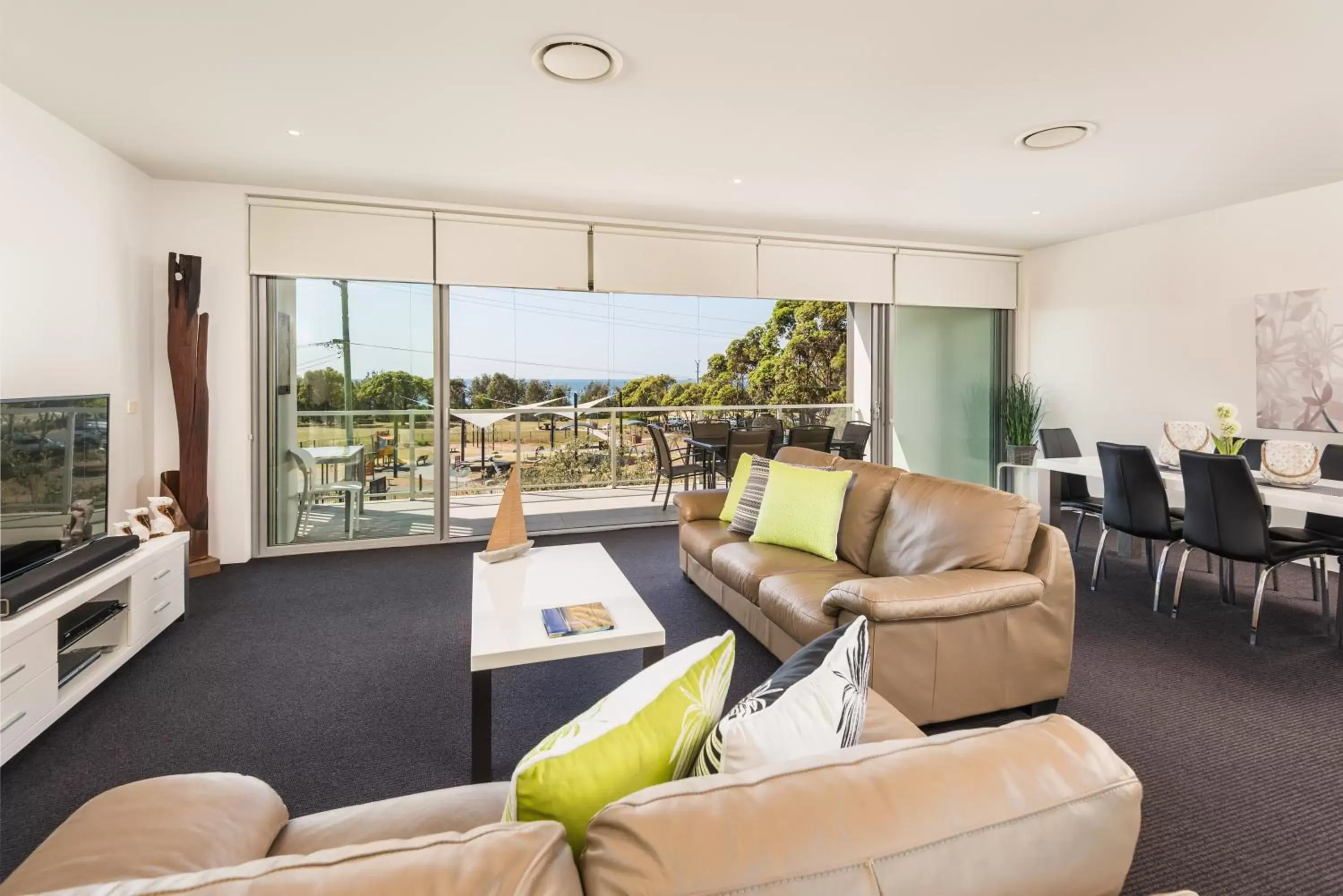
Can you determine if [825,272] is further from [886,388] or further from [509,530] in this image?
[509,530]

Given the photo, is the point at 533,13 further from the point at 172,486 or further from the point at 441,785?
the point at 172,486

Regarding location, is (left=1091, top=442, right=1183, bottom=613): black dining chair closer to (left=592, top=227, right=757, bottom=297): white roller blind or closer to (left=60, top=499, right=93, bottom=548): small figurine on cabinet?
(left=592, top=227, right=757, bottom=297): white roller blind

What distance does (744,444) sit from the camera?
18.7ft

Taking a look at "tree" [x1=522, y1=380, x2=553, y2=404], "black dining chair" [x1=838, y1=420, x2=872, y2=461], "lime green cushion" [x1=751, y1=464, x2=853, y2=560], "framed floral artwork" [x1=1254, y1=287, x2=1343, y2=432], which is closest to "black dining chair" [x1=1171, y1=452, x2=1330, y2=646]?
"framed floral artwork" [x1=1254, y1=287, x2=1343, y2=432]

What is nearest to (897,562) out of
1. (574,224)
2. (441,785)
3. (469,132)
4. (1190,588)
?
(441,785)

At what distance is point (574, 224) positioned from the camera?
5199 mm

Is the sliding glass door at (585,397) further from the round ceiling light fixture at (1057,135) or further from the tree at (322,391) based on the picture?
the round ceiling light fixture at (1057,135)

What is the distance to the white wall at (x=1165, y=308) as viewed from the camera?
4559 millimetres

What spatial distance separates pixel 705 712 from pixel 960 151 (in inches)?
150

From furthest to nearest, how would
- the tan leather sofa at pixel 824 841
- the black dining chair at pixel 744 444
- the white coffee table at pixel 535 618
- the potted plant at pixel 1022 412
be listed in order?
the potted plant at pixel 1022 412
the black dining chair at pixel 744 444
the white coffee table at pixel 535 618
the tan leather sofa at pixel 824 841

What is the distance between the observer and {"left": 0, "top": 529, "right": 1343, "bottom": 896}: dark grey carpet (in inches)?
73.7

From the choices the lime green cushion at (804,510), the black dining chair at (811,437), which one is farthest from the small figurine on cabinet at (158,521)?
the black dining chair at (811,437)

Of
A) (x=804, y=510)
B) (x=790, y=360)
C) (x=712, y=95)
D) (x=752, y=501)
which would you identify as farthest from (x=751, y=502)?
(x=790, y=360)

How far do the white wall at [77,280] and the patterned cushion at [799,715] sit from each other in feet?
Result: 11.9
